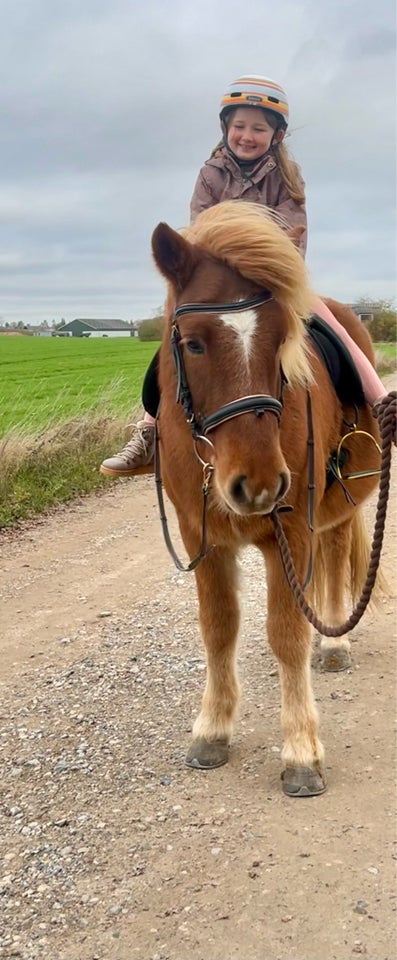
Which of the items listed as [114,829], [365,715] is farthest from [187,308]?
[365,715]

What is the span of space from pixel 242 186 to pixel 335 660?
107 inches

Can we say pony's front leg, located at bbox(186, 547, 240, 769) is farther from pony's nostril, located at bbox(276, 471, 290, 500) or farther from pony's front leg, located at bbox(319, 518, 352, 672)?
pony's front leg, located at bbox(319, 518, 352, 672)

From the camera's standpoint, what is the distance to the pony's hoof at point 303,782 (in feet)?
10.9

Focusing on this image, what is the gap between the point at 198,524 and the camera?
11.0 feet

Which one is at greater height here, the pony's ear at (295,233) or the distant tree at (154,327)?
the pony's ear at (295,233)

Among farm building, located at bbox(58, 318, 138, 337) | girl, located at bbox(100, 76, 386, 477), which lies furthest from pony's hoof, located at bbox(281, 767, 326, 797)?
farm building, located at bbox(58, 318, 138, 337)

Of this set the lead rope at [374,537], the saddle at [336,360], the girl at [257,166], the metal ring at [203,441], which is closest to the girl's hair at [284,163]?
the girl at [257,166]

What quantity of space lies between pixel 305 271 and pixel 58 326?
361 ft

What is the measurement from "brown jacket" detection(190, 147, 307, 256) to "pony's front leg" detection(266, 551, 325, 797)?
6.04ft

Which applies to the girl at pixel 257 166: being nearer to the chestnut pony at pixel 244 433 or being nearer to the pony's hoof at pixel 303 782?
the chestnut pony at pixel 244 433

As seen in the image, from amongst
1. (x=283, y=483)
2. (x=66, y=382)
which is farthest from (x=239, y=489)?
(x=66, y=382)

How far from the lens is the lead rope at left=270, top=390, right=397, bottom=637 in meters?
3.08

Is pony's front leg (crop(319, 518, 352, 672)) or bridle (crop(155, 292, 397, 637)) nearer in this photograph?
bridle (crop(155, 292, 397, 637))

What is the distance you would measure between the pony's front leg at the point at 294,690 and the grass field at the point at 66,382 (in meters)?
7.54
